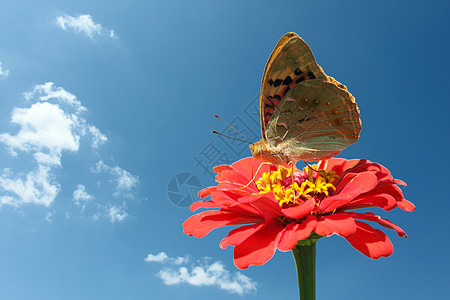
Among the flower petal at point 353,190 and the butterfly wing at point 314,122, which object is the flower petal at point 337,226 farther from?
the butterfly wing at point 314,122

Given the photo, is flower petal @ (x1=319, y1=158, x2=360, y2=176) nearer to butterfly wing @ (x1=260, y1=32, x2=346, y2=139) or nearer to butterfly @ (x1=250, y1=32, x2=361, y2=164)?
butterfly @ (x1=250, y1=32, x2=361, y2=164)

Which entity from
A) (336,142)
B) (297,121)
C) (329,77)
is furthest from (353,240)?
(329,77)

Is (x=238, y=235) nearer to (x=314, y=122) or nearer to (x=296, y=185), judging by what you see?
(x=296, y=185)

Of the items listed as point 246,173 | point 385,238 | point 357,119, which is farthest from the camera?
point 246,173

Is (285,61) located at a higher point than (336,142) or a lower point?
higher

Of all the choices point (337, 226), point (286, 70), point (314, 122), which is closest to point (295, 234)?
point (337, 226)

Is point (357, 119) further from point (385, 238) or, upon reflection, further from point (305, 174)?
point (385, 238)

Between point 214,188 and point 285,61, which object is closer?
point 285,61

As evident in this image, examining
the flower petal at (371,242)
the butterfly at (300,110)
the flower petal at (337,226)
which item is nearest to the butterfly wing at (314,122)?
the butterfly at (300,110)

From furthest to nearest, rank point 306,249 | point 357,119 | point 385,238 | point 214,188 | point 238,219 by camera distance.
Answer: point 214,188 → point 357,119 → point 238,219 → point 306,249 → point 385,238
